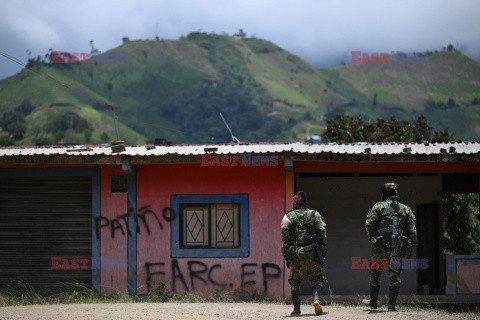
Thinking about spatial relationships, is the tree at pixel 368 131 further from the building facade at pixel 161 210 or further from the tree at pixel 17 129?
the tree at pixel 17 129

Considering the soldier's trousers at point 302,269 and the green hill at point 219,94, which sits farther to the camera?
the green hill at point 219,94

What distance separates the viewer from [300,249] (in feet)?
28.4

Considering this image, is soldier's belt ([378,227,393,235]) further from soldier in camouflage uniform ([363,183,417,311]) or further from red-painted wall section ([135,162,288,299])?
red-painted wall section ([135,162,288,299])

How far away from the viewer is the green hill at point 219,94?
11688cm

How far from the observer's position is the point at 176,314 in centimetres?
888

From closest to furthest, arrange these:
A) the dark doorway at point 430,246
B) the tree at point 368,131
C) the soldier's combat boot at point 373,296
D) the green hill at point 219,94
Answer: the soldier's combat boot at point 373,296
the dark doorway at point 430,246
the tree at point 368,131
the green hill at point 219,94

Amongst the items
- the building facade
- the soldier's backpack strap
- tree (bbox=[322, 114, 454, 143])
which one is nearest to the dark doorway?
the building facade

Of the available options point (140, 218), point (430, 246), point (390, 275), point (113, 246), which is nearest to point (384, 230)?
point (390, 275)

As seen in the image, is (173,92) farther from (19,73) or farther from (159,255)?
(159,255)

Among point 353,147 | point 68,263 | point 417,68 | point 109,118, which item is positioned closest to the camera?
point 353,147

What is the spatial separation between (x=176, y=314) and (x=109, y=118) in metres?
112

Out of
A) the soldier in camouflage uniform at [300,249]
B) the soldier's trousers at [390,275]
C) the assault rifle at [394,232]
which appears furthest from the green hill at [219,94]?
the assault rifle at [394,232]

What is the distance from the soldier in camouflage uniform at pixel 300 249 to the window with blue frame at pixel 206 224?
9.81 feet

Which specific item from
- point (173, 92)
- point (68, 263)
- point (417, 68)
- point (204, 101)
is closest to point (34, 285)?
point (68, 263)
